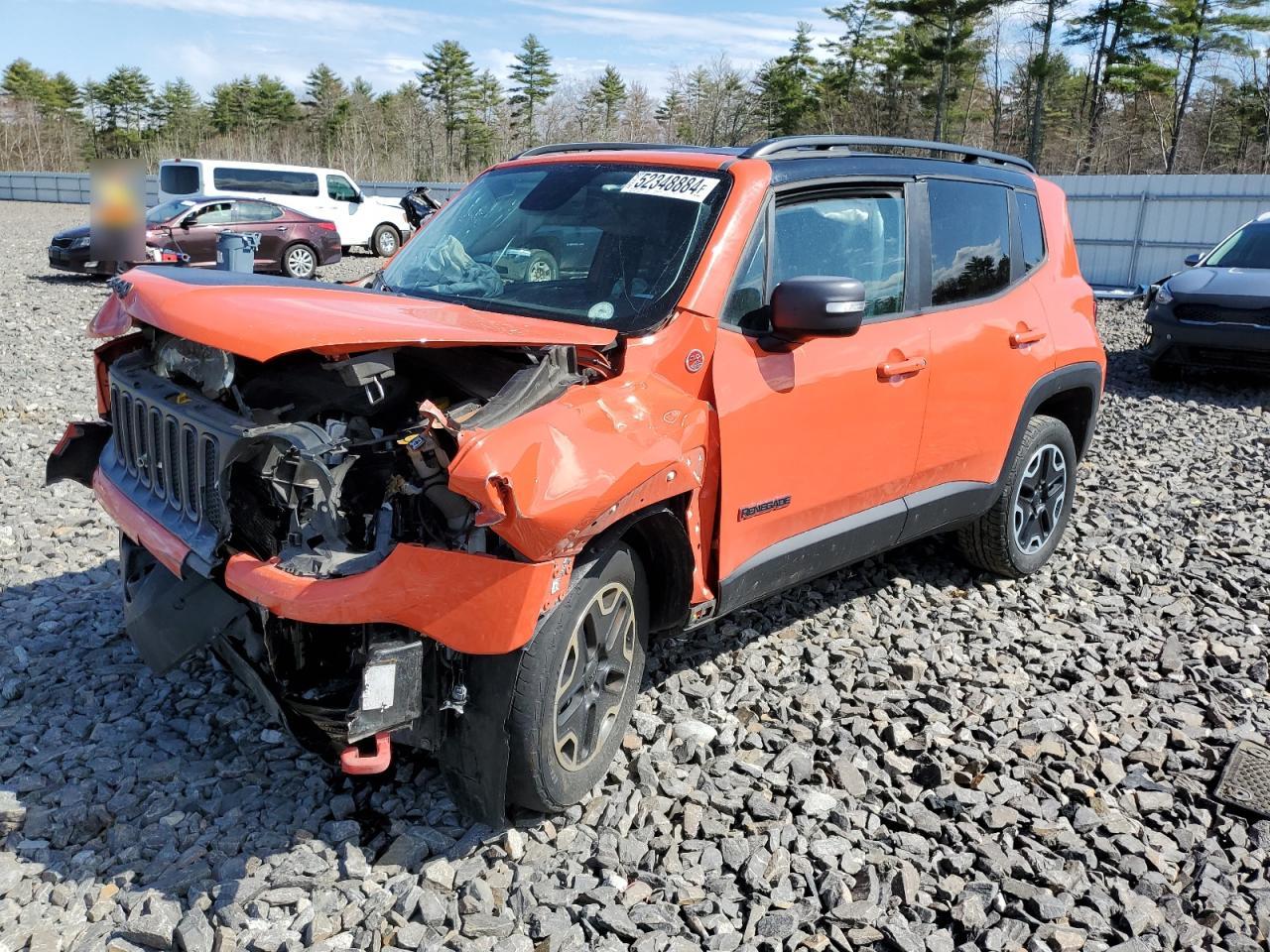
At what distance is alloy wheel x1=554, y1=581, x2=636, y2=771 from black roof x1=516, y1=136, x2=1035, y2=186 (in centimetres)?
164

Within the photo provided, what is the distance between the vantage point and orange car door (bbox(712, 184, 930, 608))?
134 inches

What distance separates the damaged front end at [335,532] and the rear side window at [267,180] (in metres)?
20.1

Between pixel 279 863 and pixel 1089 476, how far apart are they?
6025 mm

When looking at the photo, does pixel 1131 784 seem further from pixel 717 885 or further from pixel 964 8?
pixel 964 8

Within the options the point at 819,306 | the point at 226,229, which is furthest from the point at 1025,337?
the point at 226,229

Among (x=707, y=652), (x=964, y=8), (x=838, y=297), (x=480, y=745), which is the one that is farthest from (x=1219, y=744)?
(x=964, y=8)

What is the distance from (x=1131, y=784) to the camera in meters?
3.53

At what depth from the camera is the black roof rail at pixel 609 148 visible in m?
4.09

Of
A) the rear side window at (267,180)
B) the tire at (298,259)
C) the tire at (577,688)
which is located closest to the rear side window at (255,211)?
the tire at (298,259)

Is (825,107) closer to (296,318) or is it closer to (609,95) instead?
(609,95)

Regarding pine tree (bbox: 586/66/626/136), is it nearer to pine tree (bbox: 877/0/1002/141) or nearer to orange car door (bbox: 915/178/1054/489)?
pine tree (bbox: 877/0/1002/141)

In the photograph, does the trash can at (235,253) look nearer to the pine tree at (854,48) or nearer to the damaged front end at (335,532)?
the damaged front end at (335,532)

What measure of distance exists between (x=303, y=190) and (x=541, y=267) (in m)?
20.4

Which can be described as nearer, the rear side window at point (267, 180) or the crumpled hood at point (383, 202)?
the rear side window at point (267, 180)
